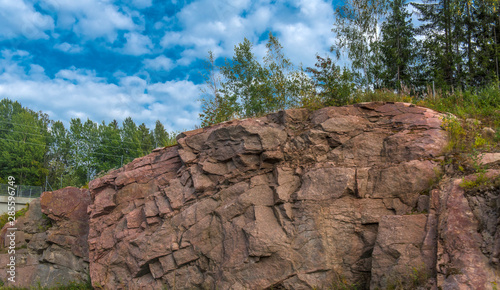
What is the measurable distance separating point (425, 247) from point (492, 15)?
27153 mm

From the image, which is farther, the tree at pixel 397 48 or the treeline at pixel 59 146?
the treeline at pixel 59 146

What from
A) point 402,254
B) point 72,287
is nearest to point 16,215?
point 72,287

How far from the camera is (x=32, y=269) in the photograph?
1246 cm

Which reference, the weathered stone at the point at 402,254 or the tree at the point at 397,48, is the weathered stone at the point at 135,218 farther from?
the tree at the point at 397,48

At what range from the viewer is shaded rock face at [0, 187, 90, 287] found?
461 inches

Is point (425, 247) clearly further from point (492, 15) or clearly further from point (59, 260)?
point (492, 15)

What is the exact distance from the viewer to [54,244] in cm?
1222

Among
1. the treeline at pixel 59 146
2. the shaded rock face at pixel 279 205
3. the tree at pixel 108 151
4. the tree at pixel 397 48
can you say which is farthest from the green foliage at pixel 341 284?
the tree at pixel 108 151

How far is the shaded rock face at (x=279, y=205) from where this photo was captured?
22.9 feet

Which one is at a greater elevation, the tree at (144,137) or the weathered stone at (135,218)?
the tree at (144,137)

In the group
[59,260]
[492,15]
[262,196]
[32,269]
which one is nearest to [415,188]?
[262,196]

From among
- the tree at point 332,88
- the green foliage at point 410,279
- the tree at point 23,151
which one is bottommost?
the green foliage at point 410,279

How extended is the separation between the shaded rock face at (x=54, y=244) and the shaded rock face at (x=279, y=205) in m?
1.79

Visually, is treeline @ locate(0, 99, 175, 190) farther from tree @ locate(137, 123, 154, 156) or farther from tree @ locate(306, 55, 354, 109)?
tree @ locate(306, 55, 354, 109)
